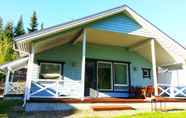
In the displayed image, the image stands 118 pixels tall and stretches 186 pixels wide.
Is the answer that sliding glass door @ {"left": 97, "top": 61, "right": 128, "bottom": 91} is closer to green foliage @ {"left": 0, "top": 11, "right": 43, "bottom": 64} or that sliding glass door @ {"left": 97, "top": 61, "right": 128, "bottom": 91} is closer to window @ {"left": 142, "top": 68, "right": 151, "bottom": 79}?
window @ {"left": 142, "top": 68, "right": 151, "bottom": 79}

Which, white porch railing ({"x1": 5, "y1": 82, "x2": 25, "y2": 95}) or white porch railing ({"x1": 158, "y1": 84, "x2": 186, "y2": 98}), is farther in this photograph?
white porch railing ({"x1": 5, "y1": 82, "x2": 25, "y2": 95})

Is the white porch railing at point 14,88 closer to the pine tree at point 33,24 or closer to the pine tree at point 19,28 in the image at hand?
the pine tree at point 19,28

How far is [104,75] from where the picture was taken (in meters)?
12.8

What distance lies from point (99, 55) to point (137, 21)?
3.17m

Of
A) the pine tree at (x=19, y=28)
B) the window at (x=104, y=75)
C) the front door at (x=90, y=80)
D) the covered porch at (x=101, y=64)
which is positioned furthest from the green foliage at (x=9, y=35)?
the window at (x=104, y=75)

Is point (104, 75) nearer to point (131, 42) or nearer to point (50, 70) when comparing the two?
point (131, 42)

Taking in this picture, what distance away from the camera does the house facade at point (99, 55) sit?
9.90m

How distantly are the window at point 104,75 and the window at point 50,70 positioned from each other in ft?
8.05

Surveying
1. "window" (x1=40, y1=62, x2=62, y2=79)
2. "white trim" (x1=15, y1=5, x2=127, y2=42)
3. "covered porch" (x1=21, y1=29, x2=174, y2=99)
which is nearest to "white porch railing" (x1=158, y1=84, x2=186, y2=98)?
"covered porch" (x1=21, y1=29, x2=174, y2=99)

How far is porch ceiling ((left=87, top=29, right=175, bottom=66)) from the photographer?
11.2 m

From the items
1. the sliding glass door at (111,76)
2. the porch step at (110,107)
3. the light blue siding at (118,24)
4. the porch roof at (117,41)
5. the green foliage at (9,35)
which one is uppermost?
the green foliage at (9,35)

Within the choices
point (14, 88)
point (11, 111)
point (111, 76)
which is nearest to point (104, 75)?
point (111, 76)

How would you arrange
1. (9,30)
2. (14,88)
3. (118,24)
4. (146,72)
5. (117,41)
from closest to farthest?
(118,24) < (117,41) < (146,72) < (14,88) < (9,30)

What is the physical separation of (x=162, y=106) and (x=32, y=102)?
247 inches
